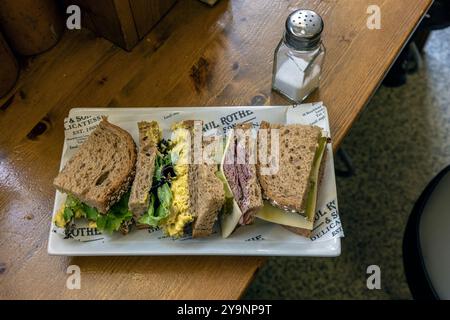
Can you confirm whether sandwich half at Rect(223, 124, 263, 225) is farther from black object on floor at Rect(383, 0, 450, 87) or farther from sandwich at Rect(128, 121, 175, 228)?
black object on floor at Rect(383, 0, 450, 87)

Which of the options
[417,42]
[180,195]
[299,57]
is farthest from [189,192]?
[417,42]

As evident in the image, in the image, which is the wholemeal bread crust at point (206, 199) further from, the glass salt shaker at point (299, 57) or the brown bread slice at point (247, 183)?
the glass salt shaker at point (299, 57)

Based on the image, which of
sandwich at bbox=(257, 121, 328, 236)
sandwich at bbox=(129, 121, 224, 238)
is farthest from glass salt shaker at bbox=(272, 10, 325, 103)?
sandwich at bbox=(129, 121, 224, 238)

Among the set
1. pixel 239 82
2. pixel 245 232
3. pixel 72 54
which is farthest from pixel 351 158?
pixel 72 54

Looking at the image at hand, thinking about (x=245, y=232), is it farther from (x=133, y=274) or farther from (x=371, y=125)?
(x=371, y=125)

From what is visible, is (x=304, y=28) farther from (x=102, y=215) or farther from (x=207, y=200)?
(x=102, y=215)

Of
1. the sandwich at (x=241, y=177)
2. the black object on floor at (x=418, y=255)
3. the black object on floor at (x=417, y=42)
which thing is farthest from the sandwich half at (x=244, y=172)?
the black object on floor at (x=417, y=42)
